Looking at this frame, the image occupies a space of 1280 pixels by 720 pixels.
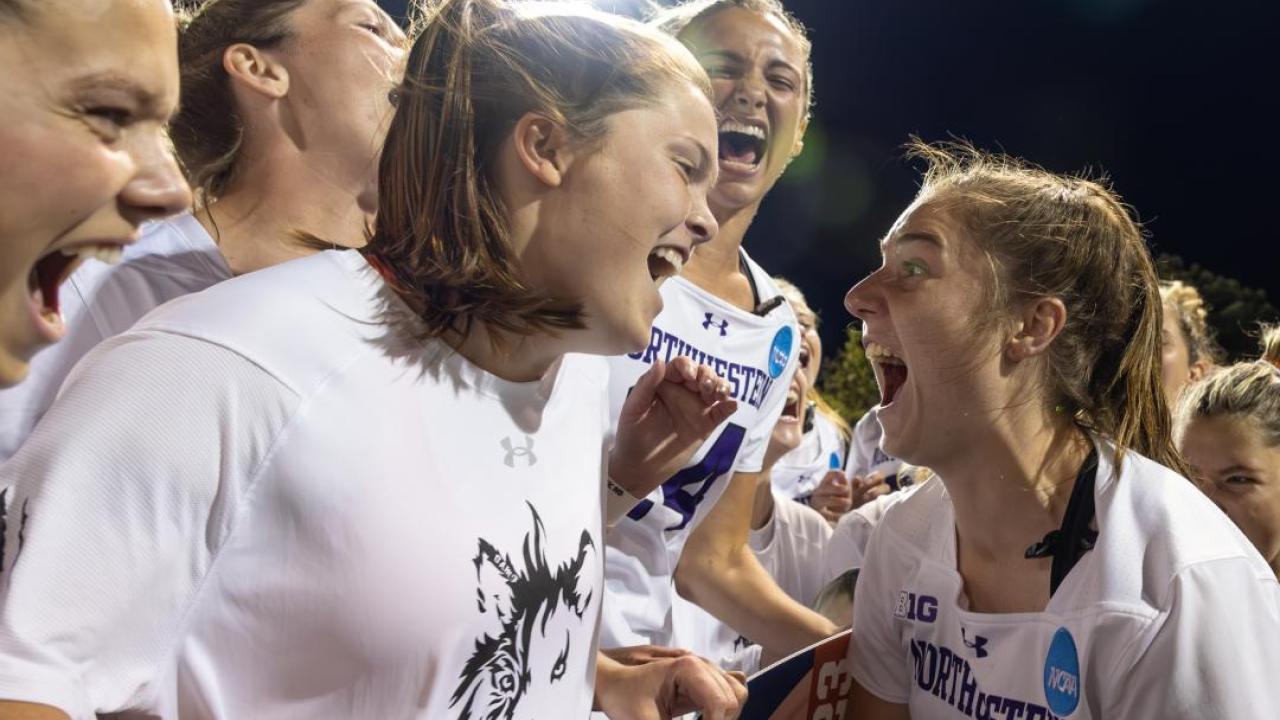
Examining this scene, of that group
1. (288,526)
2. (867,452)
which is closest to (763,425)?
(288,526)

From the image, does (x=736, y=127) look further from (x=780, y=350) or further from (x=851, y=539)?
(x=851, y=539)

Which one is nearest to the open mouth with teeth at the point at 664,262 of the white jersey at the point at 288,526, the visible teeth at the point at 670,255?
the visible teeth at the point at 670,255

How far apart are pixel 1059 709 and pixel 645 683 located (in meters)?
0.68

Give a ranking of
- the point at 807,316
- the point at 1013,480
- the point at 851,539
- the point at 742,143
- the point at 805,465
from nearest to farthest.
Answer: the point at 1013,480 < the point at 742,143 < the point at 851,539 < the point at 807,316 < the point at 805,465

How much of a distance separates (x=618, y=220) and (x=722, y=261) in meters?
1.57

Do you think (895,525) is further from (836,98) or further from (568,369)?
(836,98)

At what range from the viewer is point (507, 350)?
1521 millimetres

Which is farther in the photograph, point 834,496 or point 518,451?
point 834,496

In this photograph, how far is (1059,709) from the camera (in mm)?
1855

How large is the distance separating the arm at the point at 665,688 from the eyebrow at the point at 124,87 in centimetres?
106

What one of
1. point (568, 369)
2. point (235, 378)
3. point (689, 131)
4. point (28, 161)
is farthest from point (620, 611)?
point (28, 161)

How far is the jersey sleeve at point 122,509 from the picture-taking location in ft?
3.51

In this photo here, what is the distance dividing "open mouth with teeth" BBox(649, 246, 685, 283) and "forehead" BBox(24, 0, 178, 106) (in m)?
A: 0.73

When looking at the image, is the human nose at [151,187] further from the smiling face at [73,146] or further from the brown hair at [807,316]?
the brown hair at [807,316]
